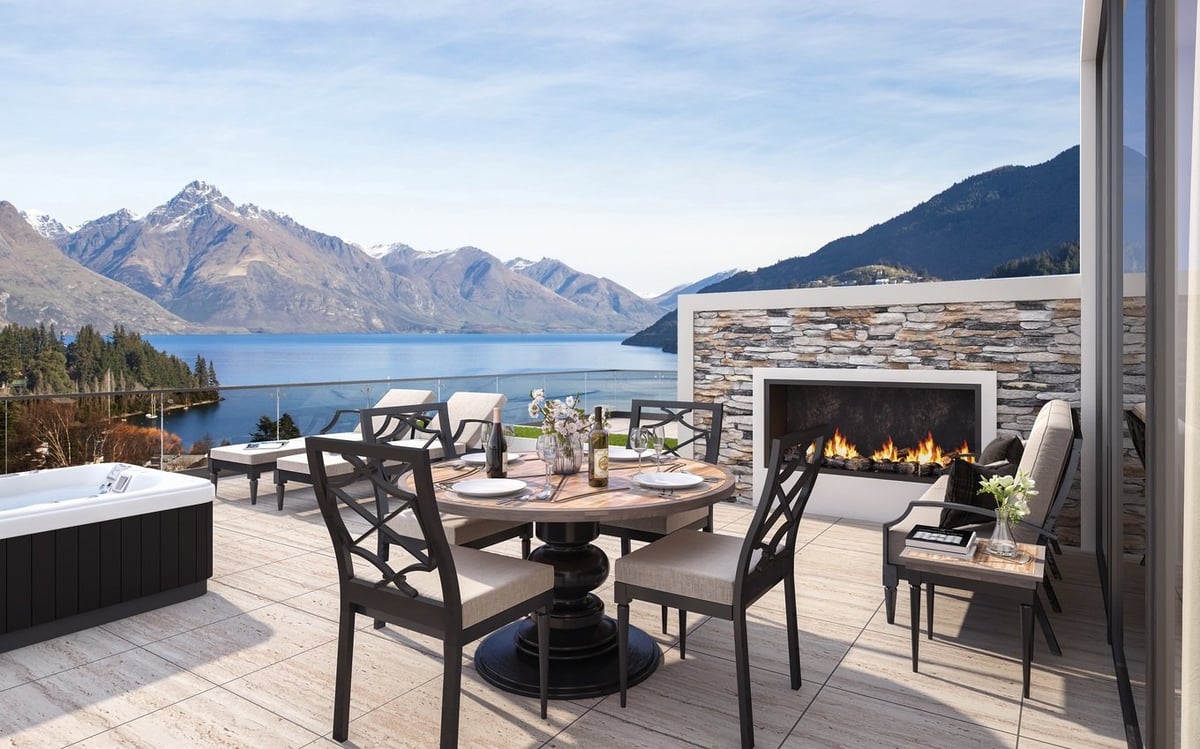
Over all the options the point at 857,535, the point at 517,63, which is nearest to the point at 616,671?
the point at 857,535

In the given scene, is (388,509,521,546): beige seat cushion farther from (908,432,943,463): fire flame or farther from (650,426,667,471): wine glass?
(908,432,943,463): fire flame

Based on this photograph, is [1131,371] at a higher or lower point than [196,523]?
higher

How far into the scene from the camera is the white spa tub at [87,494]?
3.03 metres

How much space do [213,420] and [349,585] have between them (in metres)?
5.20

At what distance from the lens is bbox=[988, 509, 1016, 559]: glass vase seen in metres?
2.79

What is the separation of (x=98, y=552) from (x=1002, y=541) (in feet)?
12.7

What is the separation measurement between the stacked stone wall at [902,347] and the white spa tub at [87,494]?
3.75m

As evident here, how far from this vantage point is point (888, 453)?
5391 mm

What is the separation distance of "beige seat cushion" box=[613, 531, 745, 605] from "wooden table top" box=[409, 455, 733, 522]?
18cm

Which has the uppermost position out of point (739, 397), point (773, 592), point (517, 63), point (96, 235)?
point (96, 235)

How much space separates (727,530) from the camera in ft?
16.1

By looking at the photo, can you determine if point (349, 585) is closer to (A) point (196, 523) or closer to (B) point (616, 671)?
(B) point (616, 671)

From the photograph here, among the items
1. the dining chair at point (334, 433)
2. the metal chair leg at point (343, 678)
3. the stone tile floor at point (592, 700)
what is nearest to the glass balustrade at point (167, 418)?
the dining chair at point (334, 433)

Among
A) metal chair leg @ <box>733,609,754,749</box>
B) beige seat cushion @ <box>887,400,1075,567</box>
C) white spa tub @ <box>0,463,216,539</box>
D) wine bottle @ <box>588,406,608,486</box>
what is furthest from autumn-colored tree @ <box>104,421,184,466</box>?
beige seat cushion @ <box>887,400,1075,567</box>
